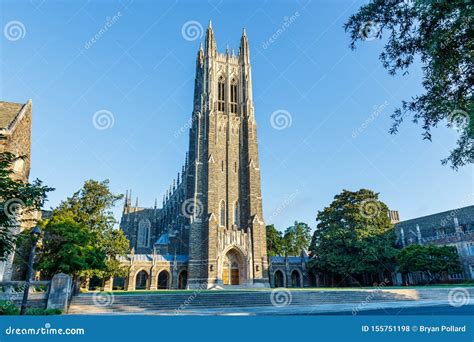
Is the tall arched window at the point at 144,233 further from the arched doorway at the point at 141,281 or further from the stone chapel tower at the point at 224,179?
the stone chapel tower at the point at 224,179

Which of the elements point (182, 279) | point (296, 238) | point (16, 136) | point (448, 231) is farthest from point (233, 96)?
point (448, 231)

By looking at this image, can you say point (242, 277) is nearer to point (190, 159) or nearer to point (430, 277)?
point (190, 159)

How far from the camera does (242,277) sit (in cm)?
3703

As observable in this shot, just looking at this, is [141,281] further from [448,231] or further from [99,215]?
[448,231]

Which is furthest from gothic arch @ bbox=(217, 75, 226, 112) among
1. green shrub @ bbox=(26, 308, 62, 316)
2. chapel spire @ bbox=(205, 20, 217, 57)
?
green shrub @ bbox=(26, 308, 62, 316)

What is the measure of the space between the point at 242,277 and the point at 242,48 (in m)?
34.5

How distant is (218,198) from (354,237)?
54.9ft

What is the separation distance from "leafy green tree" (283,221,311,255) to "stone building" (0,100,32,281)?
153 feet

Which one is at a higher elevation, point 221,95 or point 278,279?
point 221,95

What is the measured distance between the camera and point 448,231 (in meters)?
40.0

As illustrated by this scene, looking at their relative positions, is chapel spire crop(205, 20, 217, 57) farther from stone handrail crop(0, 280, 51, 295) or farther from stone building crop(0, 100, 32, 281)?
stone handrail crop(0, 280, 51, 295)

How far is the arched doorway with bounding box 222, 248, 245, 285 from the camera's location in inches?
1460

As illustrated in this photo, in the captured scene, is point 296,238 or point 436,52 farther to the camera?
point 296,238

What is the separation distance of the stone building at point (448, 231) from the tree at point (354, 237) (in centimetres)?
683
